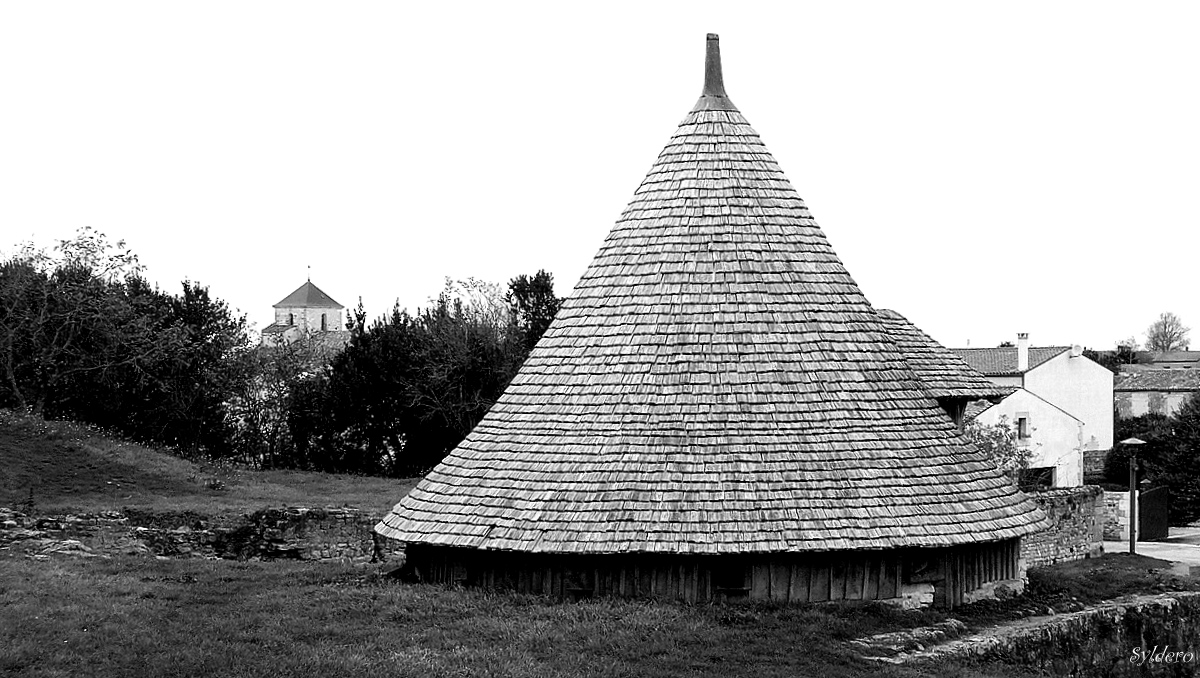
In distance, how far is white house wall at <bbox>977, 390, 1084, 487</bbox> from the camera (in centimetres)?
5241

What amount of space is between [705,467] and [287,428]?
3164 centimetres

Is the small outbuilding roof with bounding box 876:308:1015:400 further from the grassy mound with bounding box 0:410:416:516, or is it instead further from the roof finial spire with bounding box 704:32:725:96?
the grassy mound with bounding box 0:410:416:516

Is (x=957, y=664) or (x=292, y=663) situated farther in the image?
(x=957, y=664)

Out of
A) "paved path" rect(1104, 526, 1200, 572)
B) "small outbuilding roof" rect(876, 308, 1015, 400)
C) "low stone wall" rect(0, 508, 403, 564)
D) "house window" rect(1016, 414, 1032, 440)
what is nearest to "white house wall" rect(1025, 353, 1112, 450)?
"house window" rect(1016, 414, 1032, 440)

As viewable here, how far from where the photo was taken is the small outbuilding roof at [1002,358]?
62281 mm

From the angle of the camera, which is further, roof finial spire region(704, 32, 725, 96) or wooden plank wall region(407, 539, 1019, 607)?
roof finial spire region(704, 32, 725, 96)

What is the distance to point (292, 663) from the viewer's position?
11148mm

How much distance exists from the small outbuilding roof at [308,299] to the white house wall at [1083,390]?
234 ft

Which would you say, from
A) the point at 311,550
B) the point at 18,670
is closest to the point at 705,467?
the point at 18,670

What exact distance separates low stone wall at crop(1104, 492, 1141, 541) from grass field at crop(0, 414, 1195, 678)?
1981 cm

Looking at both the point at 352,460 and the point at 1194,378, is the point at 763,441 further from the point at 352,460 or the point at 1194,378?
the point at 1194,378

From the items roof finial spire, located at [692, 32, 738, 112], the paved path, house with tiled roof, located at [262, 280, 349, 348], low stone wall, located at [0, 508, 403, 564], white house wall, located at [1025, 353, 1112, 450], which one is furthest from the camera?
house with tiled roof, located at [262, 280, 349, 348]

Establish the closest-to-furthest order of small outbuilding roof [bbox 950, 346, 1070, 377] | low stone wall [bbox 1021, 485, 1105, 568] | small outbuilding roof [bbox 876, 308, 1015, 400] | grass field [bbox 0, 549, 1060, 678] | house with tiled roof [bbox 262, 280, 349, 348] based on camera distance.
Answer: grass field [bbox 0, 549, 1060, 678] → small outbuilding roof [bbox 876, 308, 1015, 400] → low stone wall [bbox 1021, 485, 1105, 568] → small outbuilding roof [bbox 950, 346, 1070, 377] → house with tiled roof [bbox 262, 280, 349, 348]

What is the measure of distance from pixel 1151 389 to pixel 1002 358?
13760 mm
